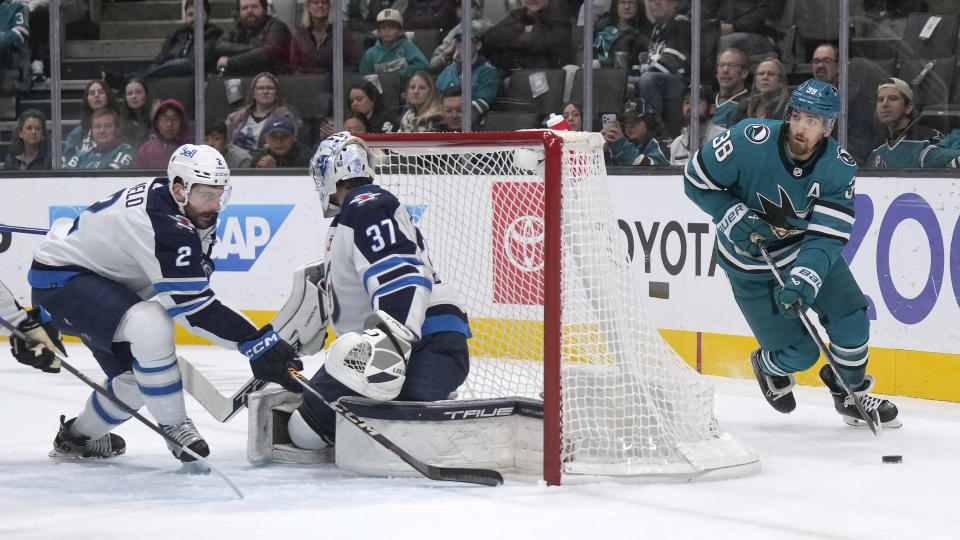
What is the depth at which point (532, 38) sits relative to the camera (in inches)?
247

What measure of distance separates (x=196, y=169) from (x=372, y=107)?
3.09 metres

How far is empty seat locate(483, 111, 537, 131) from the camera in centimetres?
632

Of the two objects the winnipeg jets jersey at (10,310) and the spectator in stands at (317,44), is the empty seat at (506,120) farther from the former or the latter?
the winnipeg jets jersey at (10,310)

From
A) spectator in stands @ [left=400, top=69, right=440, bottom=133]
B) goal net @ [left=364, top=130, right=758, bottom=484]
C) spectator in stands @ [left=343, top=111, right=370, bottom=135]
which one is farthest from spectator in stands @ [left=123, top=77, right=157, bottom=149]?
goal net @ [left=364, top=130, right=758, bottom=484]

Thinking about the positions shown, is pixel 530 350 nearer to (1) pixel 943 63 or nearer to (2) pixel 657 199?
(2) pixel 657 199

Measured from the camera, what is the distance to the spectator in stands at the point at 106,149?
23.2 feet

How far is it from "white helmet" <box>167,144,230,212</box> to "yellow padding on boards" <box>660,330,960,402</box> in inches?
101

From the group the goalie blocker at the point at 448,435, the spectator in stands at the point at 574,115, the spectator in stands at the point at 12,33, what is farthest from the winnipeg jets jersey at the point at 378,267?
the spectator in stands at the point at 12,33

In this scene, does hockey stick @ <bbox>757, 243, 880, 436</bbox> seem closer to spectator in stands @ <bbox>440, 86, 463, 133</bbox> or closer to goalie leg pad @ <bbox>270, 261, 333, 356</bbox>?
goalie leg pad @ <bbox>270, 261, 333, 356</bbox>

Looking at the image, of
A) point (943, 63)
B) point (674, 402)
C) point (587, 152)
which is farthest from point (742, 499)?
point (943, 63)

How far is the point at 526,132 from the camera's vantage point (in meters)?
3.50

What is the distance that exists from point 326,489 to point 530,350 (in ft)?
3.69

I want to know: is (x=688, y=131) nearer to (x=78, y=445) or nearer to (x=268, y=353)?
(x=268, y=353)

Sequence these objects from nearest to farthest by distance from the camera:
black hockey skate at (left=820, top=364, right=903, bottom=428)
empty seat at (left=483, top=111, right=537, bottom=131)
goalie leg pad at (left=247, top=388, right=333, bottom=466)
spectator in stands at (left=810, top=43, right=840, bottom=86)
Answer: goalie leg pad at (left=247, top=388, right=333, bottom=466) < black hockey skate at (left=820, top=364, right=903, bottom=428) < spectator in stands at (left=810, top=43, right=840, bottom=86) < empty seat at (left=483, top=111, right=537, bottom=131)
